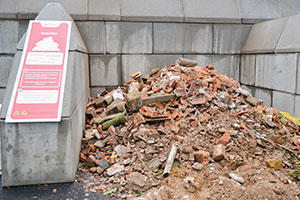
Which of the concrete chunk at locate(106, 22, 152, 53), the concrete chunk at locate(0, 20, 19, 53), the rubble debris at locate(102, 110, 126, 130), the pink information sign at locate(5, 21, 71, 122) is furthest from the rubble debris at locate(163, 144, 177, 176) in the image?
the concrete chunk at locate(0, 20, 19, 53)

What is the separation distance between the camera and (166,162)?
3.86 meters

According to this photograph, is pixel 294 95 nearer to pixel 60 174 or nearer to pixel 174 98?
pixel 174 98

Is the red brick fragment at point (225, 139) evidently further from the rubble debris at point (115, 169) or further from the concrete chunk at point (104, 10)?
the concrete chunk at point (104, 10)

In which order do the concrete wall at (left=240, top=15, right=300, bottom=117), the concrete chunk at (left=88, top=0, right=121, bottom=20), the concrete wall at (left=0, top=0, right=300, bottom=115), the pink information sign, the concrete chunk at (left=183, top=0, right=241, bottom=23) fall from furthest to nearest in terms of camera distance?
the concrete chunk at (left=183, top=0, right=241, bottom=23) < the concrete chunk at (left=88, top=0, right=121, bottom=20) < the concrete wall at (left=0, top=0, right=300, bottom=115) < the concrete wall at (left=240, top=15, right=300, bottom=117) < the pink information sign

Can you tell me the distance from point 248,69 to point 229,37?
1027 mm

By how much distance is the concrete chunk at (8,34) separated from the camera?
6211 millimetres

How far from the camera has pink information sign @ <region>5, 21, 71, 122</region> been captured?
12.2 ft

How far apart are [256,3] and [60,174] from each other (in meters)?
6.90

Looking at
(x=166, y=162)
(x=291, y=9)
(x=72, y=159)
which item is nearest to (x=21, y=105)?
(x=72, y=159)

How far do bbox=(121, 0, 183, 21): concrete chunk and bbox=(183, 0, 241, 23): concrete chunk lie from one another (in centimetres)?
25

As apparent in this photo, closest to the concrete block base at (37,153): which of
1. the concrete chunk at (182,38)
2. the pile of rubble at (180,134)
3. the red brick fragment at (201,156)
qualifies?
the pile of rubble at (180,134)

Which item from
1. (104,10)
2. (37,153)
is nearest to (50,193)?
(37,153)

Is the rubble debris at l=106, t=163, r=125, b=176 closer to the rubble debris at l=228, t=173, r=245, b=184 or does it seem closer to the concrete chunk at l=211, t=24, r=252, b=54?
the rubble debris at l=228, t=173, r=245, b=184

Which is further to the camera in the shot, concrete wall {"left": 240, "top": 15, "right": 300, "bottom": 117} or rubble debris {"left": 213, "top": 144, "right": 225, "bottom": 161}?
concrete wall {"left": 240, "top": 15, "right": 300, "bottom": 117}
